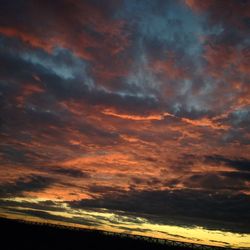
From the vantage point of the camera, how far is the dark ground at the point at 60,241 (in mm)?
60522

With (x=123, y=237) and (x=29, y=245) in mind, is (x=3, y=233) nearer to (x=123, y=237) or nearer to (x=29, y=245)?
(x=29, y=245)

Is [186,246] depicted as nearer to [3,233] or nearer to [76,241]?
[76,241]

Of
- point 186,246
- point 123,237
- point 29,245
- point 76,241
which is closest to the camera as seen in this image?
point 29,245

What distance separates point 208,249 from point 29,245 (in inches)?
1525

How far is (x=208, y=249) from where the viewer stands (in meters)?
76.6

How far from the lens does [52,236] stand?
69625mm

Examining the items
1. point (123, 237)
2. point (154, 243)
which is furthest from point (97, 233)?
point (154, 243)

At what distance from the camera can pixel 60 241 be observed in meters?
66.5

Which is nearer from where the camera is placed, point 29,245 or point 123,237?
point 29,245

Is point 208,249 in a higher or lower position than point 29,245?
higher

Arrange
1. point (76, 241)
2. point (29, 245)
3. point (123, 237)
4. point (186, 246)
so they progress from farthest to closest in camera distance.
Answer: point (123, 237) < point (186, 246) < point (76, 241) < point (29, 245)

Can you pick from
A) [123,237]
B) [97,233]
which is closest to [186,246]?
[123,237]

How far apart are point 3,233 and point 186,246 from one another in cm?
3716

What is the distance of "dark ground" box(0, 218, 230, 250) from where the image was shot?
60522mm
